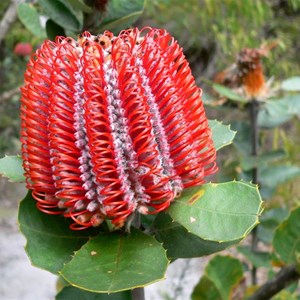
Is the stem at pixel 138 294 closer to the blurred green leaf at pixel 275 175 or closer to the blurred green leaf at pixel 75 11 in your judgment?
the blurred green leaf at pixel 75 11

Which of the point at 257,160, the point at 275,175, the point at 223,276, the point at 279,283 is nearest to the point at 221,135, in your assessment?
the point at 279,283

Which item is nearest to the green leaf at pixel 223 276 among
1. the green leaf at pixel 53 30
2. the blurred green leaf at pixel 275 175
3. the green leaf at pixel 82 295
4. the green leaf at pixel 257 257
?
the green leaf at pixel 257 257

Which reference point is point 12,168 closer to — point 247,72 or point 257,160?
point 257,160

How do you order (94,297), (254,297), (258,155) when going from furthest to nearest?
(258,155) → (254,297) → (94,297)

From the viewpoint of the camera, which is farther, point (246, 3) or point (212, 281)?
point (246, 3)

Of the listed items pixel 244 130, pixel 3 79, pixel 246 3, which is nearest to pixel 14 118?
pixel 3 79

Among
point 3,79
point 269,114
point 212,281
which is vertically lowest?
point 3,79

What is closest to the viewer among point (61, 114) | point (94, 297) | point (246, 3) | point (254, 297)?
point (61, 114)

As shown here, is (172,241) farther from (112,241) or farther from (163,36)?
(163,36)
